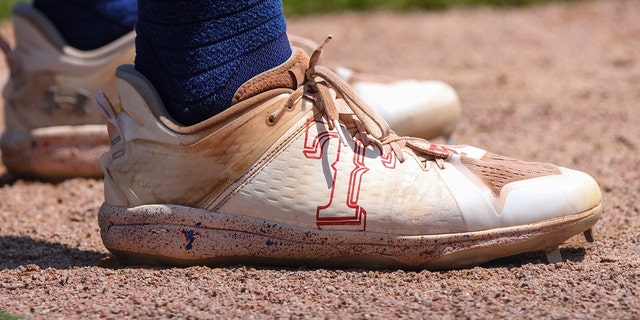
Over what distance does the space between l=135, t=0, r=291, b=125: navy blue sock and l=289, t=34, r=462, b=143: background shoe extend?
80 centimetres

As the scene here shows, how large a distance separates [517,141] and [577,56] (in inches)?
54.9

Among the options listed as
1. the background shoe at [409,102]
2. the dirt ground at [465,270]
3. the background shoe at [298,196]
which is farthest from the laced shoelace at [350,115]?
the background shoe at [409,102]

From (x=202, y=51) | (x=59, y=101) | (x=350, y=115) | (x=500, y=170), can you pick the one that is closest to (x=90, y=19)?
(x=59, y=101)

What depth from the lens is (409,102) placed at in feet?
8.68

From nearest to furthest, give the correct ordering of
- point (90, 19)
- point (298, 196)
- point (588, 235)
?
point (298, 196)
point (588, 235)
point (90, 19)

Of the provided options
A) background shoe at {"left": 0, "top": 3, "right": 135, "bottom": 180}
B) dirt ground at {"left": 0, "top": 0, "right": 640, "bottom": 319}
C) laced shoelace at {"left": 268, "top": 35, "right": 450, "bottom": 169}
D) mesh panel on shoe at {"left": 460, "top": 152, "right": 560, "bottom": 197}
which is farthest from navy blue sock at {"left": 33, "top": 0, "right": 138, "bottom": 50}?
mesh panel on shoe at {"left": 460, "top": 152, "right": 560, "bottom": 197}

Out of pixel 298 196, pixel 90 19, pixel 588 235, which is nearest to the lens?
pixel 298 196

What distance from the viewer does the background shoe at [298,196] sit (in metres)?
1.71

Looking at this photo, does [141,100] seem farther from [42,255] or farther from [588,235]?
[588,235]

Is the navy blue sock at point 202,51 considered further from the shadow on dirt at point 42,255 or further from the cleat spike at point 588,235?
the cleat spike at point 588,235

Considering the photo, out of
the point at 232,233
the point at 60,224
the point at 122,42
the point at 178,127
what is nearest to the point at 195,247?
the point at 232,233

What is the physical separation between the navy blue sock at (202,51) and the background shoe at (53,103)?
848 millimetres

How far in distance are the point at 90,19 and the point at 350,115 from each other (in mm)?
1089

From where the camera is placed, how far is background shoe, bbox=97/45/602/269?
171 centimetres
